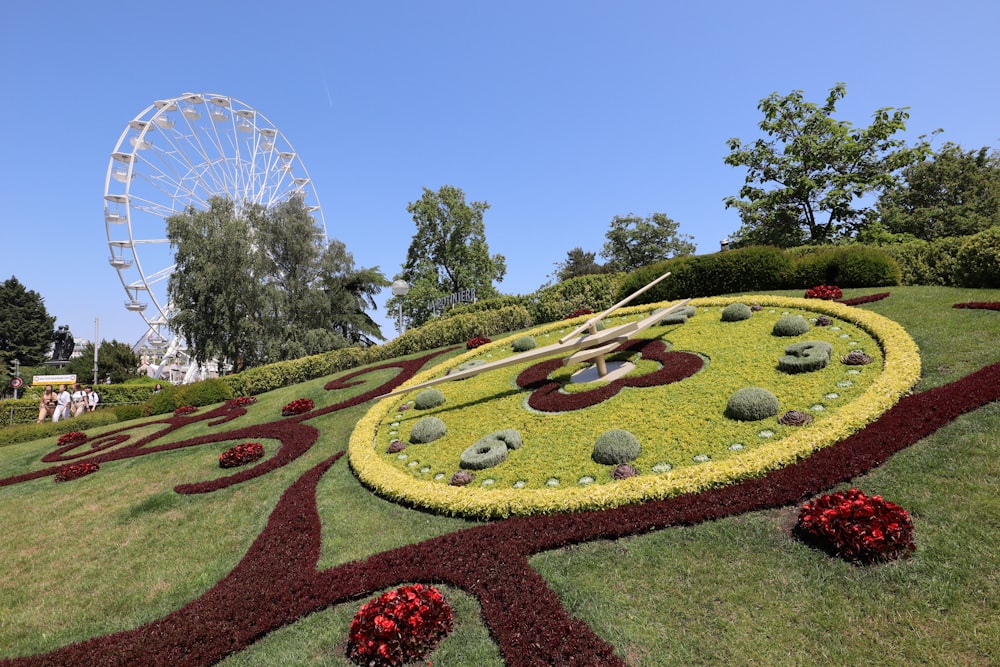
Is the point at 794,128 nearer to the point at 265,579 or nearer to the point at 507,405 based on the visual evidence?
the point at 507,405

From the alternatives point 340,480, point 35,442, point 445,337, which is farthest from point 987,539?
Result: point 35,442

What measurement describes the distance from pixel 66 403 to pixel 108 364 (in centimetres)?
5055

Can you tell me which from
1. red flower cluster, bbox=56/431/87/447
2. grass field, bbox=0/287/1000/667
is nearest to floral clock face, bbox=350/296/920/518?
grass field, bbox=0/287/1000/667

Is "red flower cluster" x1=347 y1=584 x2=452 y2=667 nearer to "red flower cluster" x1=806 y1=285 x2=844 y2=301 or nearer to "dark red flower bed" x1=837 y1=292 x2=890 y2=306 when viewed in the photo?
"dark red flower bed" x1=837 y1=292 x2=890 y2=306

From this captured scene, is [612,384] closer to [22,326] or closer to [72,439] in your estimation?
[72,439]

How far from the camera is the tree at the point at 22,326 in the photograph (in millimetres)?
69375

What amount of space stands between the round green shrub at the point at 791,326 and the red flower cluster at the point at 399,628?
894cm

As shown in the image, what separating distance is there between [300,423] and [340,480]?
5170 mm

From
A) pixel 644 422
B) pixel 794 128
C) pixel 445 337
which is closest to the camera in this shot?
pixel 644 422

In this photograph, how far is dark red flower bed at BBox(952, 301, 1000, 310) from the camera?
10.5 m

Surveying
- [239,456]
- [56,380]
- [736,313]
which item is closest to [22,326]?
[56,380]

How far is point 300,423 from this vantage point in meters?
14.2

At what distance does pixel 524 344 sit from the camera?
15.0 metres

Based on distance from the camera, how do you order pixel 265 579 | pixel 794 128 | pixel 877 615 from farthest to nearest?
pixel 794 128 < pixel 265 579 < pixel 877 615
